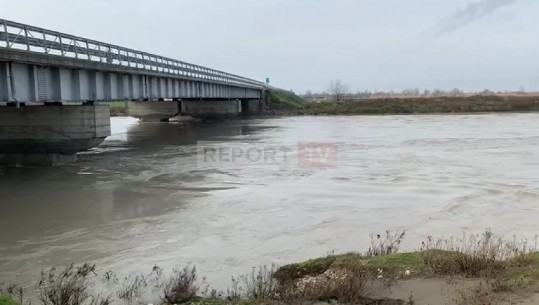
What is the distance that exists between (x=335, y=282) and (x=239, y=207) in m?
9.98

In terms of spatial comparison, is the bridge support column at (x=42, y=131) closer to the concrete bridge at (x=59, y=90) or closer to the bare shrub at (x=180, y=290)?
the concrete bridge at (x=59, y=90)

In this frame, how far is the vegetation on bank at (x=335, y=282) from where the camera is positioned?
7.22 meters

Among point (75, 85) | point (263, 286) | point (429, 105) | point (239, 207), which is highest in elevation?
point (75, 85)

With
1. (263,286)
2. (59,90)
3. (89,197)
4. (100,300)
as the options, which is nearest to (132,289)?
(100,300)

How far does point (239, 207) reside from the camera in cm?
1773

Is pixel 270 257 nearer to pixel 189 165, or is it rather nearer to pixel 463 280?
pixel 463 280

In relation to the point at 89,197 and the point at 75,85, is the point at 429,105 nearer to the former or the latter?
the point at 75,85

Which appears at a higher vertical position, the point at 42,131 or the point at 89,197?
the point at 42,131

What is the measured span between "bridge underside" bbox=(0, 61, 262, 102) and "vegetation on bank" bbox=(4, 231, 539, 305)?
14776mm

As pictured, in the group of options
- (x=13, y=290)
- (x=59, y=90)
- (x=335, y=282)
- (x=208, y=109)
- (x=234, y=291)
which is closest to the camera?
(x=335, y=282)

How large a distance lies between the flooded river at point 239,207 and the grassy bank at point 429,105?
6561cm

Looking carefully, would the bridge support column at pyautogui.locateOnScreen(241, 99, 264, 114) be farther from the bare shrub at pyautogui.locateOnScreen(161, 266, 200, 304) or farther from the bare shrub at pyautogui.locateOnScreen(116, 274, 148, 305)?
the bare shrub at pyautogui.locateOnScreen(161, 266, 200, 304)

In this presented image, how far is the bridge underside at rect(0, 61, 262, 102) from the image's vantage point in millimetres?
22562

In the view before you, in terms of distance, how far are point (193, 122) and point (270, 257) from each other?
2734 inches
